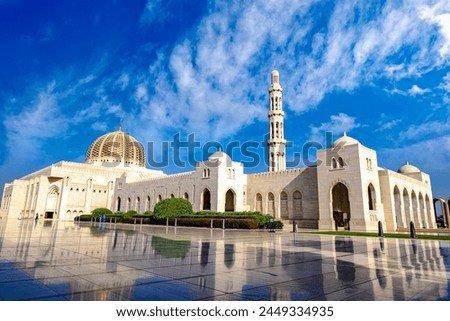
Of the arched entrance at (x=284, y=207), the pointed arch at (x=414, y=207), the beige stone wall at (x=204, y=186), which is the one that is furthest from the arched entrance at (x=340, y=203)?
the beige stone wall at (x=204, y=186)

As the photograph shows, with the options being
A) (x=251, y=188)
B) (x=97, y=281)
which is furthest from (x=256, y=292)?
(x=251, y=188)

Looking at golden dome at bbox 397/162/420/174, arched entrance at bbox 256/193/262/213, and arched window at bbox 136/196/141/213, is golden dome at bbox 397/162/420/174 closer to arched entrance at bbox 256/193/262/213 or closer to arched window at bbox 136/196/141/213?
arched entrance at bbox 256/193/262/213

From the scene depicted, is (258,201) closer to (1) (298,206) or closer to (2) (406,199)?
(1) (298,206)

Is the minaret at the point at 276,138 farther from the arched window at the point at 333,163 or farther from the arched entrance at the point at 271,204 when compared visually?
the arched window at the point at 333,163

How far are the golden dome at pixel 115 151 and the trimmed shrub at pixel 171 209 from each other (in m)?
28.9

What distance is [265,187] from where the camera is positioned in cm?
3272

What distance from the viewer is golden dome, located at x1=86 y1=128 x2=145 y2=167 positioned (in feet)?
171

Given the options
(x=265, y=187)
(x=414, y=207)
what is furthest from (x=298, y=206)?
(x=414, y=207)

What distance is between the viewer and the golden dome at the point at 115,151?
2055 inches

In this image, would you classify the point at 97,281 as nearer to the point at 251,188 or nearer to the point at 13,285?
the point at 13,285

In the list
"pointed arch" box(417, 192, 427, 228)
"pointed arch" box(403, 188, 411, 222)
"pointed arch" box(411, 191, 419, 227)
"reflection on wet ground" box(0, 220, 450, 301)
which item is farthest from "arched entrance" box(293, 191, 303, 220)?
"reflection on wet ground" box(0, 220, 450, 301)

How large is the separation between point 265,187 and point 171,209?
11.4 metres

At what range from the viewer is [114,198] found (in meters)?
48.4
